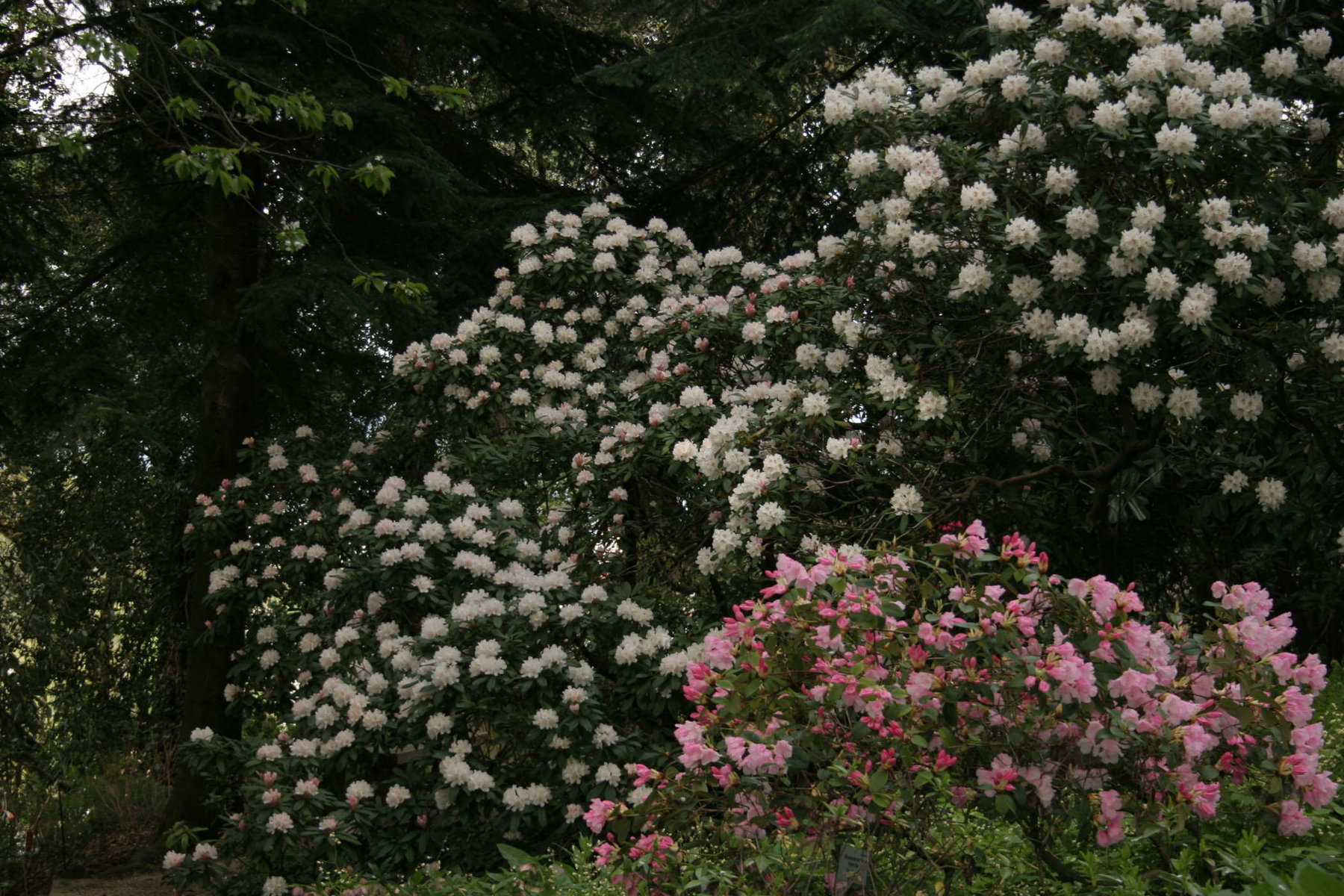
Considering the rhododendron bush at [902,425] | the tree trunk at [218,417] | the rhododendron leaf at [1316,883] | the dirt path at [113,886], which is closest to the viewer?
the rhododendron leaf at [1316,883]

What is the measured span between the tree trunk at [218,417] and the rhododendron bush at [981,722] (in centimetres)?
501

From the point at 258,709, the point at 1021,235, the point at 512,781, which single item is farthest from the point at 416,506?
the point at 1021,235

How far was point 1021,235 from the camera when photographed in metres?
4.25

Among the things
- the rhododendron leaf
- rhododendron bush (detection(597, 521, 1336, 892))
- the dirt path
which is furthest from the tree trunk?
the rhododendron leaf

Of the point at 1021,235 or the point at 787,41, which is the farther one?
the point at 787,41

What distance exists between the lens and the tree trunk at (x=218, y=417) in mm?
7137

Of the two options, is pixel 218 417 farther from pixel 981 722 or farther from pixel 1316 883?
pixel 1316 883

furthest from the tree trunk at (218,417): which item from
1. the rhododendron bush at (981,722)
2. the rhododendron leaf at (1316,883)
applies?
the rhododendron leaf at (1316,883)

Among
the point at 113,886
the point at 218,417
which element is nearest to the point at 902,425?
the point at 218,417

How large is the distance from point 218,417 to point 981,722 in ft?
19.2

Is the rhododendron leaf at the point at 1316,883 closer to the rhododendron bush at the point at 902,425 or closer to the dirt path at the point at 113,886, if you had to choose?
the rhododendron bush at the point at 902,425

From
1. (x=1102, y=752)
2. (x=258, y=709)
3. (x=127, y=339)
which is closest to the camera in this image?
(x=1102, y=752)

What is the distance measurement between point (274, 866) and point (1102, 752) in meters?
3.45

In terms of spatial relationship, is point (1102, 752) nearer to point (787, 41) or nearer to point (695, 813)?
point (695, 813)
